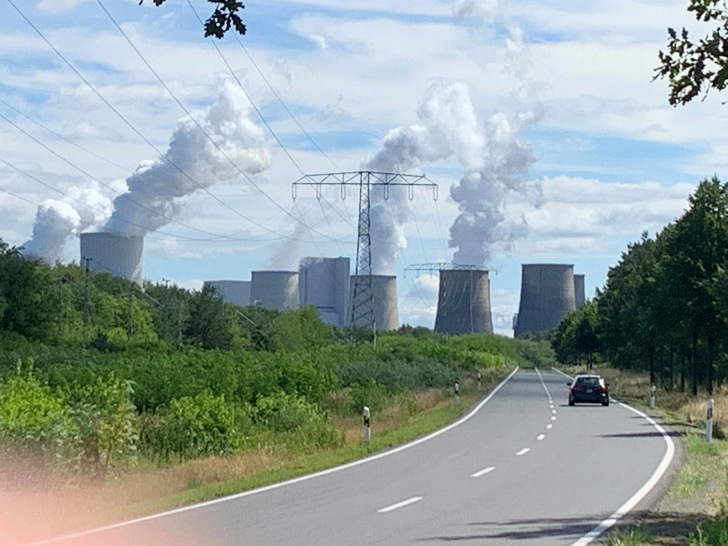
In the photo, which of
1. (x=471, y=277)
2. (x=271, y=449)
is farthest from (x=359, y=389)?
(x=471, y=277)

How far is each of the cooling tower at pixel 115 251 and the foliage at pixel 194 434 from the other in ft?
255

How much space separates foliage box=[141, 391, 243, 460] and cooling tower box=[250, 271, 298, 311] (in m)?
111

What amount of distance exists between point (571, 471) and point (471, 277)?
104 metres

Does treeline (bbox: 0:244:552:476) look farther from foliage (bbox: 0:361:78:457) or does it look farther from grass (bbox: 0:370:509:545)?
grass (bbox: 0:370:509:545)

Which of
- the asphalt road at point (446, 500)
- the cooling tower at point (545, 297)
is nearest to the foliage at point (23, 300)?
the asphalt road at point (446, 500)

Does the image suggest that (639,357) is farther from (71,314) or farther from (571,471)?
(571,471)

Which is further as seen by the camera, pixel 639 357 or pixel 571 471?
pixel 639 357

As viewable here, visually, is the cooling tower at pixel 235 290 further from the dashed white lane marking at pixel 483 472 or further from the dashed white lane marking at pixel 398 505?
the dashed white lane marking at pixel 398 505

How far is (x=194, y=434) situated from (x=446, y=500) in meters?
15.9

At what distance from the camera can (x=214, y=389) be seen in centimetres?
4322

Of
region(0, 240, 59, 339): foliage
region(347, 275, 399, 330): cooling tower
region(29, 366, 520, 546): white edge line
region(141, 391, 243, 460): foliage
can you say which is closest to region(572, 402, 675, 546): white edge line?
region(29, 366, 520, 546): white edge line

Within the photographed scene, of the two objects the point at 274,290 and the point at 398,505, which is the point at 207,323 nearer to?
the point at 274,290

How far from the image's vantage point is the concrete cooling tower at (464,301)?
126 m

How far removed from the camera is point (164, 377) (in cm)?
4322
